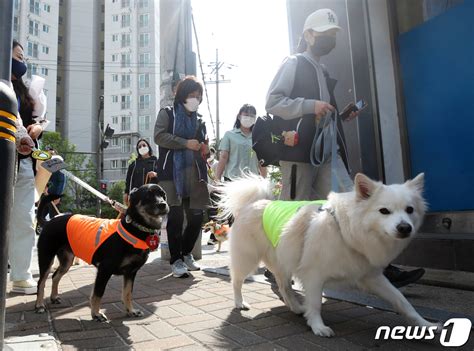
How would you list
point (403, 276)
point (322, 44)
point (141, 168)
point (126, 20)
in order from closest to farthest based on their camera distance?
point (403, 276), point (322, 44), point (141, 168), point (126, 20)

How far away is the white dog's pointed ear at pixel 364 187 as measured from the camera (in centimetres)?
236

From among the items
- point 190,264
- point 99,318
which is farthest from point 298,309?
point 190,264

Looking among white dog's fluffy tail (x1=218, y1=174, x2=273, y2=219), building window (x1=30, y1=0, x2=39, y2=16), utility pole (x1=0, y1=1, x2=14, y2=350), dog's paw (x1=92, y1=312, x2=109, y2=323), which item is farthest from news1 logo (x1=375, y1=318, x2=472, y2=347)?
building window (x1=30, y1=0, x2=39, y2=16)

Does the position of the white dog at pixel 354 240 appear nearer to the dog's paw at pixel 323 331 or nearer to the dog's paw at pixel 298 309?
the dog's paw at pixel 323 331

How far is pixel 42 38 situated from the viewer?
5659cm

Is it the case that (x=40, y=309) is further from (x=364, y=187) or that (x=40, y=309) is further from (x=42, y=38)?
(x=42, y=38)

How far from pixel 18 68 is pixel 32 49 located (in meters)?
60.1

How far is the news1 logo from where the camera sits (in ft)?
7.09

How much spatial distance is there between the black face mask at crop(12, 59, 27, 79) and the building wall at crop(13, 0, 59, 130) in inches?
2160

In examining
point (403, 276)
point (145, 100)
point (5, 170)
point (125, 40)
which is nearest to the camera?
point (5, 170)

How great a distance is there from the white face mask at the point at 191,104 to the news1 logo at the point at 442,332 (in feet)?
11.2

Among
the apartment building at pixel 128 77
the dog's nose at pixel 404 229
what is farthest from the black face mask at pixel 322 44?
the apartment building at pixel 128 77

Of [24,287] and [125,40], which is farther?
[125,40]

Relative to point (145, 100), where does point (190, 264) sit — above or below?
below
